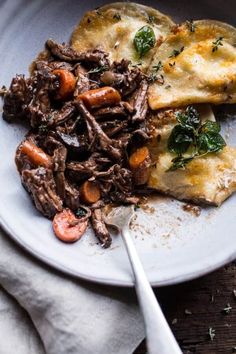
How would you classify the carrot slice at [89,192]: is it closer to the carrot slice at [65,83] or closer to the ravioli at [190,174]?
the ravioli at [190,174]

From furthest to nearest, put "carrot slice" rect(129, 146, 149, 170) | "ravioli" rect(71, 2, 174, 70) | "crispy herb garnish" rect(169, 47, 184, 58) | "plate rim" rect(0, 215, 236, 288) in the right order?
"ravioli" rect(71, 2, 174, 70), "crispy herb garnish" rect(169, 47, 184, 58), "carrot slice" rect(129, 146, 149, 170), "plate rim" rect(0, 215, 236, 288)

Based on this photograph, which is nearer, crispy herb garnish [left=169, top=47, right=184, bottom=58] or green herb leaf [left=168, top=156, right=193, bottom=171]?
green herb leaf [left=168, top=156, right=193, bottom=171]

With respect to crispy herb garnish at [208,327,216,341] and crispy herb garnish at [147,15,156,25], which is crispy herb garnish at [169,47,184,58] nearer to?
crispy herb garnish at [147,15,156,25]

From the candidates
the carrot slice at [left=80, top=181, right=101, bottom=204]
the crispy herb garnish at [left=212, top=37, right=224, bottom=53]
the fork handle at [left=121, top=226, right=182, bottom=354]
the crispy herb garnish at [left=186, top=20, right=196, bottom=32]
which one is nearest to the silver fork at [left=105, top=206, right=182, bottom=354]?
the fork handle at [left=121, top=226, right=182, bottom=354]

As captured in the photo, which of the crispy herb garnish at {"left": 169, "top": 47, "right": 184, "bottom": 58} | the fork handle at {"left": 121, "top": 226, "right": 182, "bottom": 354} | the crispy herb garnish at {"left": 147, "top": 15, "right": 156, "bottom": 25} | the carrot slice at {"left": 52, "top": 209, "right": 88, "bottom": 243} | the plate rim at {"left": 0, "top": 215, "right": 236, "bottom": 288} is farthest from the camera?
the crispy herb garnish at {"left": 147, "top": 15, "right": 156, "bottom": 25}

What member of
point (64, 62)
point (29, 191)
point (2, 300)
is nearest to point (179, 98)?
point (64, 62)

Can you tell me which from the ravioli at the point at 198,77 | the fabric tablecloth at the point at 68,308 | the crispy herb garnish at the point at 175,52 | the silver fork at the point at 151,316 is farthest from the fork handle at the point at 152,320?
the crispy herb garnish at the point at 175,52
